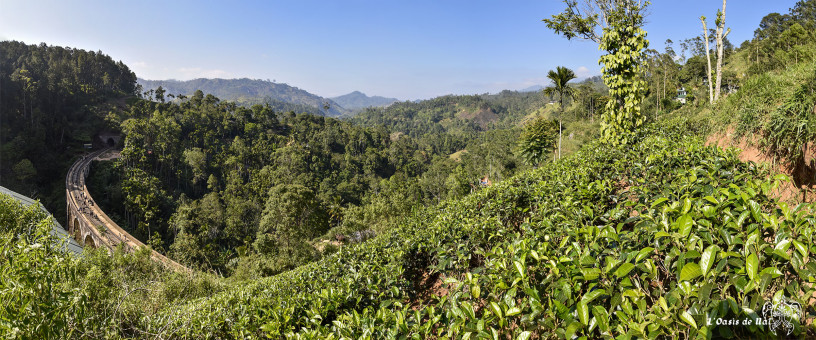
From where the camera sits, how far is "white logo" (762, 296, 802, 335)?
40.5 inches

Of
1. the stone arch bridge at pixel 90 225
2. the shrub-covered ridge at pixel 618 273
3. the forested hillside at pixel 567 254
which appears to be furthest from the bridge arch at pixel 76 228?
the shrub-covered ridge at pixel 618 273

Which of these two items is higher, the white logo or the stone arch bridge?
the white logo

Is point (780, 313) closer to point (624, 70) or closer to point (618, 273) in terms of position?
point (618, 273)

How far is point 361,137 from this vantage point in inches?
2467

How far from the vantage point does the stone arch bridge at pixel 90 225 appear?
65.0ft

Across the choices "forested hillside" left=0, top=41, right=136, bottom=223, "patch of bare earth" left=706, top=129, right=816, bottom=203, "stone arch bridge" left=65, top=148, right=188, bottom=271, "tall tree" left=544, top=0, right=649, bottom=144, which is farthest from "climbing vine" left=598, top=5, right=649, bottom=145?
"forested hillside" left=0, top=41, right=136, bottom=223

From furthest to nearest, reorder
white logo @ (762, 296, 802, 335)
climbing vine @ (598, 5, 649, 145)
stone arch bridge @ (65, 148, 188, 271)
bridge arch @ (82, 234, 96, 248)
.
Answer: bridge arch @ (82, 234, 96, 248)
stone arch bridge @ (65, 148, 188, 271)
climbing vine @ (598, 5, 649, 145)
white logo @ (762, 296, 802, 335)

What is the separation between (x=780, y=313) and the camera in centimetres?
104

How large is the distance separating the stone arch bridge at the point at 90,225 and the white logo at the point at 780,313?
20.0m

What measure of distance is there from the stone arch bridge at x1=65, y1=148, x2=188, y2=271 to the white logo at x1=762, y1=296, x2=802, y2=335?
20.0 meters

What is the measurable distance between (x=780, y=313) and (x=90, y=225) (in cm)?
3071

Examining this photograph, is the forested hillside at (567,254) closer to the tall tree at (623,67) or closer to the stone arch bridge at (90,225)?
the tall tree at (623,67)

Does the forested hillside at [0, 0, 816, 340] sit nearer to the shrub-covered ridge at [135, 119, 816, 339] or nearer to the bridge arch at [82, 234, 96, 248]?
the shrub-covered ridge at [135, 119, 816, 339]

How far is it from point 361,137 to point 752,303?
62.7 meters
